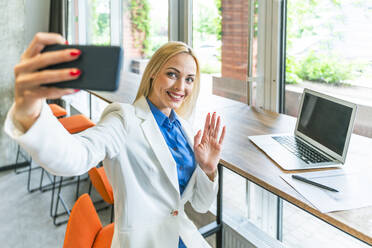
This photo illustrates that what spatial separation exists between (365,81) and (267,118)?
50 centimetres

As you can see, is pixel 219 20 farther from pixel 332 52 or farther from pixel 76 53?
pixel 76 53

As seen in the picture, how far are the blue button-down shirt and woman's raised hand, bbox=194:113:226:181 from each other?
0.04 meters

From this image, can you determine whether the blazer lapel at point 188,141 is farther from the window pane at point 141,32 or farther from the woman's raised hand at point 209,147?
the window pane at point 141,32

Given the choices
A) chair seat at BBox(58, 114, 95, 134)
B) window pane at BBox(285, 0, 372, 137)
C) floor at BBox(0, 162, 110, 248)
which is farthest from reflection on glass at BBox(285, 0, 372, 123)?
floor at BBox(0, 162, 110, 248)

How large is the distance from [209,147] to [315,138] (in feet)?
1.49

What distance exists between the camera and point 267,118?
180cm

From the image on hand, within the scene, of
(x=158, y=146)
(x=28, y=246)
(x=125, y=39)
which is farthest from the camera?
(x=125, y=39)

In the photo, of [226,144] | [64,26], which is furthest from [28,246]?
[64,26]

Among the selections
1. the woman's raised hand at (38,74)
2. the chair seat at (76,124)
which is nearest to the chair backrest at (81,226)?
the woman's raised hand at (38,74)

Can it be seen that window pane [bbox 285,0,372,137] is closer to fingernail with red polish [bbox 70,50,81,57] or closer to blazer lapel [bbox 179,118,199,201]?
blazer lapel [bbox 179,118,199,201]

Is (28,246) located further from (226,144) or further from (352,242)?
(352,242)

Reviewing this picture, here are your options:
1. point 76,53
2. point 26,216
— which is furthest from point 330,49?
point 26,216

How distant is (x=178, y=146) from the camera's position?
118 cm

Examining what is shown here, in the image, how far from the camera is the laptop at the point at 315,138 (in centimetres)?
117
